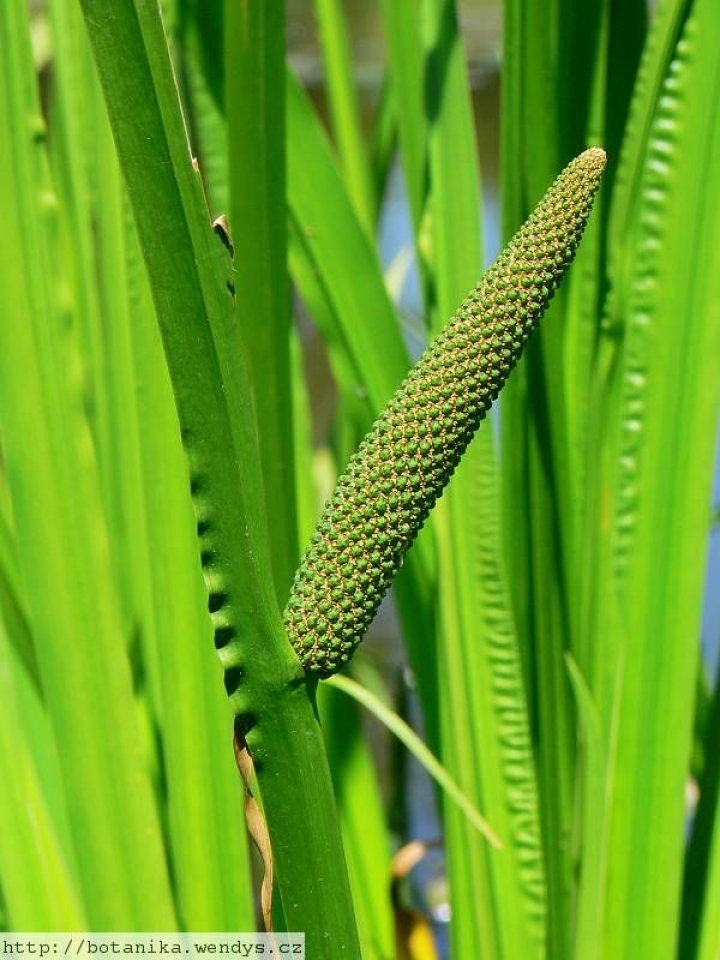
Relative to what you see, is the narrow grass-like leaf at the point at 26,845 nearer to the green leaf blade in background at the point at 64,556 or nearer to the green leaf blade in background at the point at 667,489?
the green leaf blade in background at the point at 64,556

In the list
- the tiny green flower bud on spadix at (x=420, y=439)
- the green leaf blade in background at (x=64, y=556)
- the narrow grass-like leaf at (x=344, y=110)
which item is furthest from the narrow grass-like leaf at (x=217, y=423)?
the narrow grass-like leaf at (x=344, y=110)

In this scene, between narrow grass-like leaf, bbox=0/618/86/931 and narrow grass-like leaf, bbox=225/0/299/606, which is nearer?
narrow grass-like leaf, bbox=225/0/299/606

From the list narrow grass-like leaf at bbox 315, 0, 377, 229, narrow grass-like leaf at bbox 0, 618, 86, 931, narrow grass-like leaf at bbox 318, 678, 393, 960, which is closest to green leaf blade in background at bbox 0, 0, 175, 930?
narrow grass-like leaf at bbox 0, 618, 86, 931

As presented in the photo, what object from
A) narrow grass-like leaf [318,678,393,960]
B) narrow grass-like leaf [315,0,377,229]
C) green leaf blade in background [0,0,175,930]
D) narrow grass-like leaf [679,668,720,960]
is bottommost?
narrow grass-like leaf [318,678,393,960]

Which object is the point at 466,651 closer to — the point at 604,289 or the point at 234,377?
the point at 604,289

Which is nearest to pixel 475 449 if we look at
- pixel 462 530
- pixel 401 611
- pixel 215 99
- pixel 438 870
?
pixel 462 530

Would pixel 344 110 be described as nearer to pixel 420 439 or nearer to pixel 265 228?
pixel 265 228

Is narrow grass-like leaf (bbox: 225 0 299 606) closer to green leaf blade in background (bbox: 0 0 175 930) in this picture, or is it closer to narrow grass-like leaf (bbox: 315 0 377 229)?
green leaf blade in background (bbox: 0 0 175 930)

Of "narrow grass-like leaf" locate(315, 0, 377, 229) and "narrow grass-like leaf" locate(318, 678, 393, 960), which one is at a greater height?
"narrow grass-like leaf" locate(315, 0, 377, 229)
